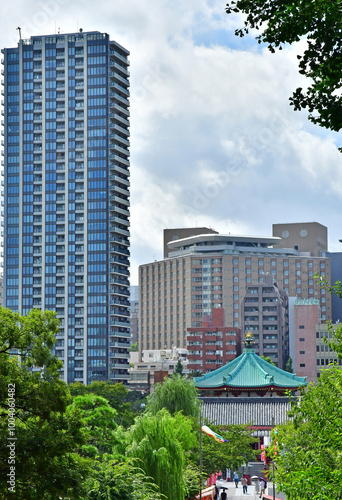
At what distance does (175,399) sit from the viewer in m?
80.2

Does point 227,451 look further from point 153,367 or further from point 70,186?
point 153,367

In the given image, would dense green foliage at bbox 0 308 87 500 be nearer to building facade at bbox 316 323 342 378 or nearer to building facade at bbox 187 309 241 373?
building facade at bbox 187 309 241 373

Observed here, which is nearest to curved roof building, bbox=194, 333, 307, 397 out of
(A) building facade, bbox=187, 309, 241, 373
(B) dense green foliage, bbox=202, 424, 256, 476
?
(B) dense green foliage, bbox=202, 424, 256, 476

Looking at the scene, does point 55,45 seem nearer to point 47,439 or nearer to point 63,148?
point 63,148

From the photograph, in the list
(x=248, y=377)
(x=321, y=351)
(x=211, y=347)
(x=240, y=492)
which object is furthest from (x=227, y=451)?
(x=321, y=351)

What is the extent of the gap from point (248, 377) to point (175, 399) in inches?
783

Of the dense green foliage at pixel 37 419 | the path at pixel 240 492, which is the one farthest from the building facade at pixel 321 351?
the dense green foliage at pixel 37 419

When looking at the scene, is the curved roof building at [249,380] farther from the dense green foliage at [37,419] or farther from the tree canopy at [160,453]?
the dense green foliage at [37,419]

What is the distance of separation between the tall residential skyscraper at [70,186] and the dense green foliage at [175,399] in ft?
254

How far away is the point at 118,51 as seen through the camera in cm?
16588

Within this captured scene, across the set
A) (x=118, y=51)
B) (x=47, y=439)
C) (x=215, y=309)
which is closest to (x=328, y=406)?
(x=47, y=439)

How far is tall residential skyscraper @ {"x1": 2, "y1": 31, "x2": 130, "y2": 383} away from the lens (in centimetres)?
15912

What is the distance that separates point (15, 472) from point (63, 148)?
13549 cm

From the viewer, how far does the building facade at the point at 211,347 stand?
182750 millimetres
